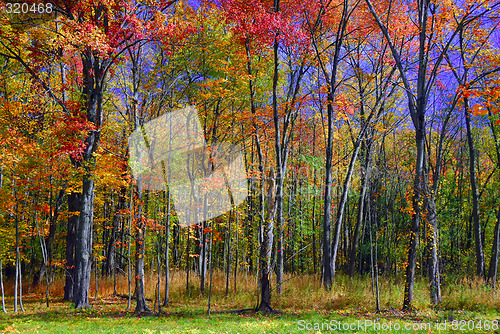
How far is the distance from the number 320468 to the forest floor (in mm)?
8509

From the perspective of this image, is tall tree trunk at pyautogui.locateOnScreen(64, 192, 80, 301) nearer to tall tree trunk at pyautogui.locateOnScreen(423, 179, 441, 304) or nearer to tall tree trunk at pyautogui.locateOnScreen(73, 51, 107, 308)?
tall tree trunk at pyautogui.locateOnScreen(73, 51, 107, 308)

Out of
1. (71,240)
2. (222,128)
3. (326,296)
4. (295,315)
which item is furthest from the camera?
(222,128)

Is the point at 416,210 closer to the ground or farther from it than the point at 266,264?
farther from it

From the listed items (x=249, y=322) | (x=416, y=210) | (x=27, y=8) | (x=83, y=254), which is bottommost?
(x=249, y=322)

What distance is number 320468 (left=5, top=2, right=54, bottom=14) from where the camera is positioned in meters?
9.18

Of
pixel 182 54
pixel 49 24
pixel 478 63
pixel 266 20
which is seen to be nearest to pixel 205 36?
pixel 182 54

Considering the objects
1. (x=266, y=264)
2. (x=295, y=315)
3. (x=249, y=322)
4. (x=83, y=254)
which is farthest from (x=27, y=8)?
(x=295, y=315)

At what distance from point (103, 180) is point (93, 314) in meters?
4.19

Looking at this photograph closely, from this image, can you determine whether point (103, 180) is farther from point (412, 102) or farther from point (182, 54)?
point (412, 102)

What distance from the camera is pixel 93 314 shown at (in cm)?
923

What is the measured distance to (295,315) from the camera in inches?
337

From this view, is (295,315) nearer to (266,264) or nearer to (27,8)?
(266,264)

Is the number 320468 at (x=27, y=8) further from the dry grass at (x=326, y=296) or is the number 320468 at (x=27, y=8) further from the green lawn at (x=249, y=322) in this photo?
the dry grass at (x=326, y=296)

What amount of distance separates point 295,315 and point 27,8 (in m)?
11.4
